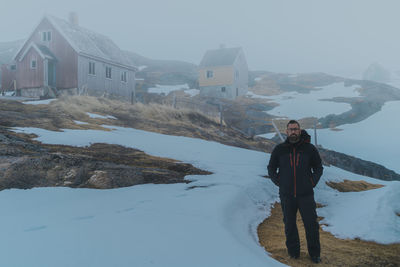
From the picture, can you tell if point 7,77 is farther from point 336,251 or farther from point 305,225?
point 336,251

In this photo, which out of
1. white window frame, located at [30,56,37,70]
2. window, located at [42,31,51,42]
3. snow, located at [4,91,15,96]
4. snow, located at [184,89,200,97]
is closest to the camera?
white window frame, located at [30,56,37,70]

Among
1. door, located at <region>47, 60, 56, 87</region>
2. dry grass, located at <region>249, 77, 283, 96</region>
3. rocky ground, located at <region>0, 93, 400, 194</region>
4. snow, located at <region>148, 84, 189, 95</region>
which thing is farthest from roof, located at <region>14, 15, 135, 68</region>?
dry grass, located at <region>249, 77, 283, 96</region>

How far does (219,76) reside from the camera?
45.8m

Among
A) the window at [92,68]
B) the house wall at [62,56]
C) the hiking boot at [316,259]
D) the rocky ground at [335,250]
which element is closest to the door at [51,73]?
the house wall at [62,56]

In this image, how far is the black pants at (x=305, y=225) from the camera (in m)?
4.79

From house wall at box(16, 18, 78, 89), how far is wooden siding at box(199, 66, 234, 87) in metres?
23.4

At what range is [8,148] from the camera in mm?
7629

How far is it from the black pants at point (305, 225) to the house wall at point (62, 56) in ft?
78.6

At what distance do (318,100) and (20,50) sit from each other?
113 ft

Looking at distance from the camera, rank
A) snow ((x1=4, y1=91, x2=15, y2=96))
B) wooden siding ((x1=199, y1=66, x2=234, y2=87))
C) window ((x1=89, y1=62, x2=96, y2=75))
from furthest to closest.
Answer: wooden siding ((x1=199, y1=66, x2=234, y2=87)) → snow ((x1=4, y1=91, x2=15, y2=96)) → window ((x1=89, y1=62, x2=96, y2=75))

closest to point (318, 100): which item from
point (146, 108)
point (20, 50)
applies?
point (146, 108)

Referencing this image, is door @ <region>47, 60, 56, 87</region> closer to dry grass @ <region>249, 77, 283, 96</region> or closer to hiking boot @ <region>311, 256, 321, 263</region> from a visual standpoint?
hiking boot @ <region>311, 256, 321, 263</region>

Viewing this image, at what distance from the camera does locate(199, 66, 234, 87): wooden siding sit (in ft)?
148

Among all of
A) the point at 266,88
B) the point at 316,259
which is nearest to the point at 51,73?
the point at 316,259
